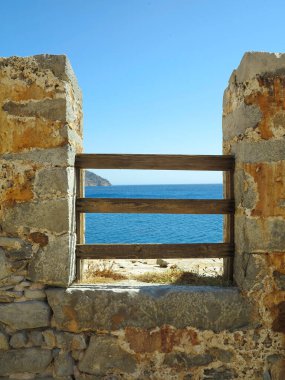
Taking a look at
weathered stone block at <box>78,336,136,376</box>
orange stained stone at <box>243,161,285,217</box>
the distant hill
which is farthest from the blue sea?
the distant hill

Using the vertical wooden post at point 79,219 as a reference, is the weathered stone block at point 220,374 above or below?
below

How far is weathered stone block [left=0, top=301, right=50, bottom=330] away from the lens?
298 centimetres

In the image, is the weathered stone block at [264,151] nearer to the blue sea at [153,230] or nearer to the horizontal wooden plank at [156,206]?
the horizontal wooden plank at [156,206]

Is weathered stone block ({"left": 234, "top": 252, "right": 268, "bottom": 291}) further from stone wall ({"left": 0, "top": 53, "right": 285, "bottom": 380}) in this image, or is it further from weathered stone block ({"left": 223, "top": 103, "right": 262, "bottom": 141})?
weathered stone block ({"left": 223, "top": 103, "right": 262, "bottom": 141})

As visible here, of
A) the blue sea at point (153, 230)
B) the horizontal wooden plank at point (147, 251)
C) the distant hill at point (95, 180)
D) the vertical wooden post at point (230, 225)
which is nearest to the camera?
the horizontal wooden plank at point (147, 251)

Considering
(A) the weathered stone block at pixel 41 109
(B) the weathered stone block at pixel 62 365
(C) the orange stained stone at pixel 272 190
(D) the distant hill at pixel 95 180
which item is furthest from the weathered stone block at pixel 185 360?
(D) the distant hill at pixel 95 180

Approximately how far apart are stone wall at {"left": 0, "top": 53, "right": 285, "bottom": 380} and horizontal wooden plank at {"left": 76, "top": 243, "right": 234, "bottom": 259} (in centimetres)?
28

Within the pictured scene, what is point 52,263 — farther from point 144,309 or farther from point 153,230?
point 153,230

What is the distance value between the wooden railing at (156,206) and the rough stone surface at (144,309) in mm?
329

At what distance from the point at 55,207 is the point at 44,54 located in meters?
1.31

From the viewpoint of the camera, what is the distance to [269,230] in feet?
9.80

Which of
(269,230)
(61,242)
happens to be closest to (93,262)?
(61,242)

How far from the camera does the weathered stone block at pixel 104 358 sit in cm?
300

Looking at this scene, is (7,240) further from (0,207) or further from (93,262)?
(93,262)
